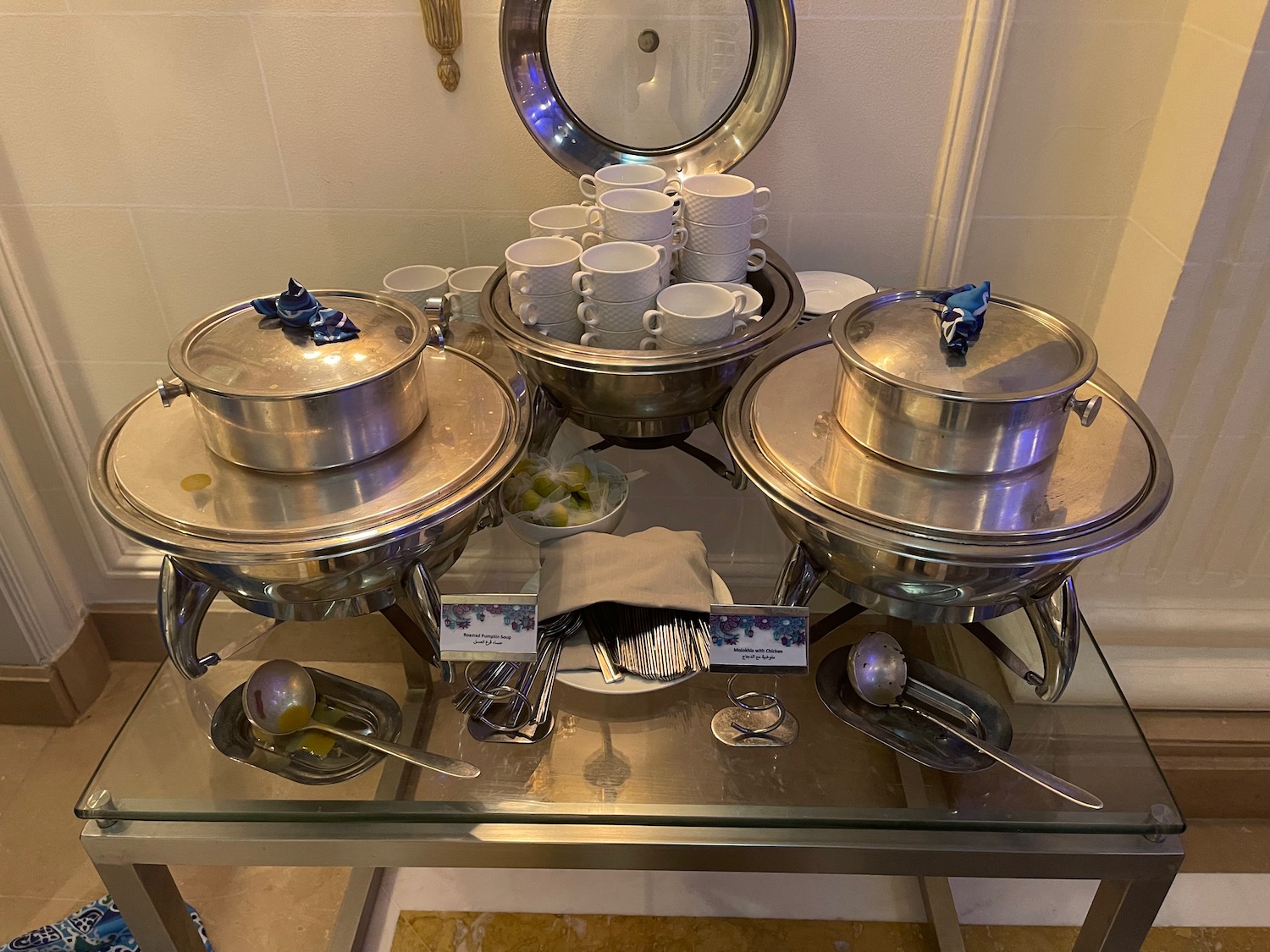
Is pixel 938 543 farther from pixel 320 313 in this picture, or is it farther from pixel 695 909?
pixel 695 909

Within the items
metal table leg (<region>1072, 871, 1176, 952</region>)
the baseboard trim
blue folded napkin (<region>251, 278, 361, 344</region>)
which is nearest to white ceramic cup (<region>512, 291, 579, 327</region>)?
blue folded napkin (<region>251, 278, 361, 344</region>)

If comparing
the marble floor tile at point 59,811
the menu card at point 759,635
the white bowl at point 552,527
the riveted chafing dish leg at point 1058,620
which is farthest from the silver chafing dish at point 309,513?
the marble floor tile at point 59,811

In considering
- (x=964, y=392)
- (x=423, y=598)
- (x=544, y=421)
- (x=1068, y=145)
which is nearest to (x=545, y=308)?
(x=544, y=421)

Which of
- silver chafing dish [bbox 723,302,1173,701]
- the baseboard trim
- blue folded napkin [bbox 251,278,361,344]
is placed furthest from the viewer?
the baseboard trim

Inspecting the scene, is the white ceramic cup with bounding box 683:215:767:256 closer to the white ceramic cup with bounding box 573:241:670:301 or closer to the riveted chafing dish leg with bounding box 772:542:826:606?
the white ceramic cup with bounding box 573:241:670:301

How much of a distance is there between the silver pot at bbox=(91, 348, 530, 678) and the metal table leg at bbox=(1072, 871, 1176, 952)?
0.70 metres

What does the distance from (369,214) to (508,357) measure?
45cm

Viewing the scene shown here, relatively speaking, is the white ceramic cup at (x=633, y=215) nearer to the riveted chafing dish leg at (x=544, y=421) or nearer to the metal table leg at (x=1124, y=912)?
the riveted chafing dish leg at (x=544, y=421)

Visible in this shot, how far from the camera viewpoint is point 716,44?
1.09 m

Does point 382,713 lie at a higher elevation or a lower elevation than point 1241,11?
lower

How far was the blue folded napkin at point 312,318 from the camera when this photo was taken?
80 cm

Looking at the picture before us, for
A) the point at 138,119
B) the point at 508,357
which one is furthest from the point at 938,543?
the point at 138,119

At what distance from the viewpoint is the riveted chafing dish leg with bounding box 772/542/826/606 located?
0.83 m

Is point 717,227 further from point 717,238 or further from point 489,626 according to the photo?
point 489,626
